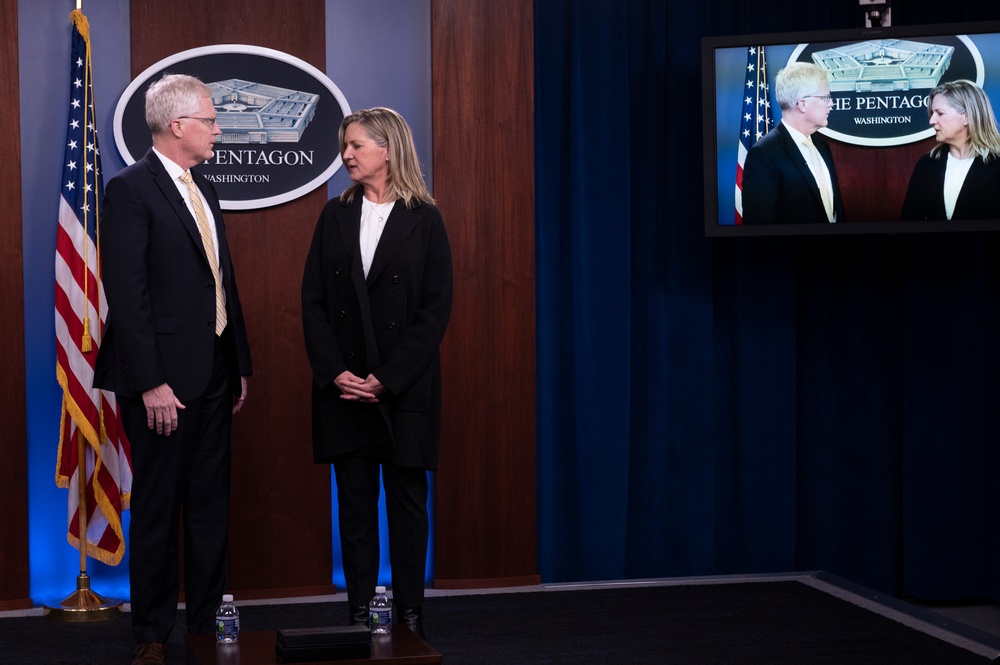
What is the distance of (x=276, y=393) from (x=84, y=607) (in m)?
1.04

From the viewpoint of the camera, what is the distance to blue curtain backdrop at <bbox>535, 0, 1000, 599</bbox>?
15.3 ft

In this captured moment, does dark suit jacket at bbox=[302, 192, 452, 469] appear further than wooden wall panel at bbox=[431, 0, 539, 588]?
No

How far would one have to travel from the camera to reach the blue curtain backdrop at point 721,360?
4.66 m

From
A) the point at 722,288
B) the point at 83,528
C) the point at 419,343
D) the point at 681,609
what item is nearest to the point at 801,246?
the point at 722,288

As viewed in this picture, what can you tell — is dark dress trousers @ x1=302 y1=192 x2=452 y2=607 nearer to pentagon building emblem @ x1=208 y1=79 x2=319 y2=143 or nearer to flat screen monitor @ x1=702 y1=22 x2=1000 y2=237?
pentagon building emblem @ x1=208 y1=79 x2=319 y2=143

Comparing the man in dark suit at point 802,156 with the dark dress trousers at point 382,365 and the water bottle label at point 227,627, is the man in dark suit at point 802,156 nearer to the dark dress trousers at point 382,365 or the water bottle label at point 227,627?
the dark dress trousers at point 382,365

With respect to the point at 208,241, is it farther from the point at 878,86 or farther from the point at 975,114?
the point at 975,114

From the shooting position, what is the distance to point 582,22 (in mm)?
4652

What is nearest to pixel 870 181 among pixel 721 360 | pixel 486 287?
pixel 721 360

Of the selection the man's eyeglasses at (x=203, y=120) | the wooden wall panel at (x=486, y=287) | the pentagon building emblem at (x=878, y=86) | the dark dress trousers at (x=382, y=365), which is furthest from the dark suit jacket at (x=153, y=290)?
the pentagon building emblem at (x=878, y=86)

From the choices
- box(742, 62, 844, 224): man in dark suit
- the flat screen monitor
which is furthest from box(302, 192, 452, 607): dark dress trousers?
box(742, 62, 844, 224): man in dark suit

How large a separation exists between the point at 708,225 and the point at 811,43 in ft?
2.74

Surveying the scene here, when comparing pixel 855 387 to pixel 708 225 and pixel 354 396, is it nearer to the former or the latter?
pixel 708 225

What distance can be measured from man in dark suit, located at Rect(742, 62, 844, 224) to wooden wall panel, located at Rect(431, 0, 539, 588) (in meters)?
0.96
